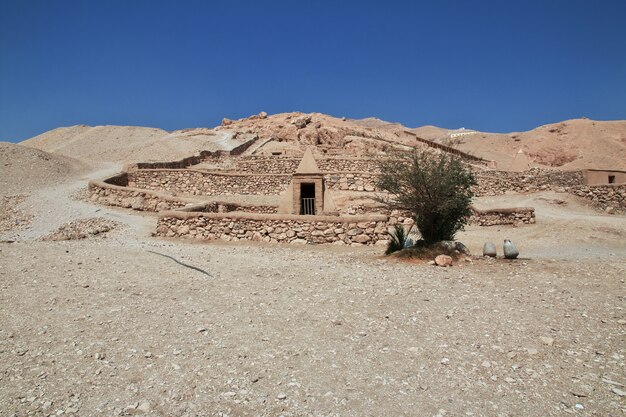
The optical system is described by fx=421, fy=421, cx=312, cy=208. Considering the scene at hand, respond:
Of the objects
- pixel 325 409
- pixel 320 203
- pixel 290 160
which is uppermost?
pixel 290 160

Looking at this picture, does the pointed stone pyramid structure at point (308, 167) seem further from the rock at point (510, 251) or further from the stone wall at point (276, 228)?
the rock at point (510, 251)

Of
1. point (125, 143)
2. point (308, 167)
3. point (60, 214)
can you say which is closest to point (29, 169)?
point (60, 214)

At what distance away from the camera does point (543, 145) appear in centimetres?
4272

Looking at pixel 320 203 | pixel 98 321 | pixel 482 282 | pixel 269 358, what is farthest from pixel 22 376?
pixel 320 203

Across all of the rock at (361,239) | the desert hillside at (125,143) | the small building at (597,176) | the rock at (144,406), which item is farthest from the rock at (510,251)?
the desert hillside at (125,143)

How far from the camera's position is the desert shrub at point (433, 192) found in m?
9.72

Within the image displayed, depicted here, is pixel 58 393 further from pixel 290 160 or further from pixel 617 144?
pixel 617 144

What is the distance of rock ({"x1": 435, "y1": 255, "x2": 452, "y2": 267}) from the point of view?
335 inches

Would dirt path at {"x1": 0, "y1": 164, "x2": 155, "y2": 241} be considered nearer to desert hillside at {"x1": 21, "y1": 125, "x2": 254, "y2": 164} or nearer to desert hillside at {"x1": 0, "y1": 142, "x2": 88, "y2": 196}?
desert hillside at {"x1": 0, "y1": 142, "x2": 88, "y2": 196}

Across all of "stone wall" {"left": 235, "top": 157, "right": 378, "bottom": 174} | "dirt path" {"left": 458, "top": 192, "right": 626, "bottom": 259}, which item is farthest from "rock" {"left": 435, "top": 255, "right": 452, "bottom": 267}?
"stone wall" {"left": 235, "top": 157, "right": 378, "bottom": 174}

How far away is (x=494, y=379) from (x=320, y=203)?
38.3 ft

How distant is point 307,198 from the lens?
1628cm

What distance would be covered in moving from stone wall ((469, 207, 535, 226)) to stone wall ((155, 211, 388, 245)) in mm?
5948

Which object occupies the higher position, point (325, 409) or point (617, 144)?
point (617, 144)
